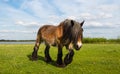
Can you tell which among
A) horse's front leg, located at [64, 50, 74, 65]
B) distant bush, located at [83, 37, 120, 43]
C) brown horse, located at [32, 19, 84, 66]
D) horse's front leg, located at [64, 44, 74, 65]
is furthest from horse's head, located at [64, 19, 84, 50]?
distant bush, located at [83, 37, 120, 43]

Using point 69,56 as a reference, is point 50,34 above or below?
above

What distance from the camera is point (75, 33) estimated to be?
11.7 m

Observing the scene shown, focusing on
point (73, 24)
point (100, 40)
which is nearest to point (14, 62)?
point (73, 24)

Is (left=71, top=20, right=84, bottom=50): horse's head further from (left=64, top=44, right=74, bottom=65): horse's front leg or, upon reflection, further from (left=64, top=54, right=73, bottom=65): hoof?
(left=64, top=54, right=73, bottom=65): hoof

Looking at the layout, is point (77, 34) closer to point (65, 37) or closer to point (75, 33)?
point (75, 33)

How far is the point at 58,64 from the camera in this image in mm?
13188

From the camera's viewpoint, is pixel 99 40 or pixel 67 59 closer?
pixel 67 59

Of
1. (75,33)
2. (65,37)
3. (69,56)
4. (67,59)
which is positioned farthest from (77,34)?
(67,59)

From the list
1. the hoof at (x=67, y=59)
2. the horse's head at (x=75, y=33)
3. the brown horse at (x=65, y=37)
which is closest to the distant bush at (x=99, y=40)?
the brown horse at (x=65, y=37)

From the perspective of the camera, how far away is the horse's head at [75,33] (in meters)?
11.6

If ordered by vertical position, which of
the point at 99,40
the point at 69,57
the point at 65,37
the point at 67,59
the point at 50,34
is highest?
the point at 50,34

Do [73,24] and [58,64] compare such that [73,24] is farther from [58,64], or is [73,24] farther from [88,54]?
[88,54]

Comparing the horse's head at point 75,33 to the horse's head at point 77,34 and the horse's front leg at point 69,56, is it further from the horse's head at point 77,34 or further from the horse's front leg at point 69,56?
the horse's front leg at point 69,56

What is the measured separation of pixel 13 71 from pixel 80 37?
3715mm
